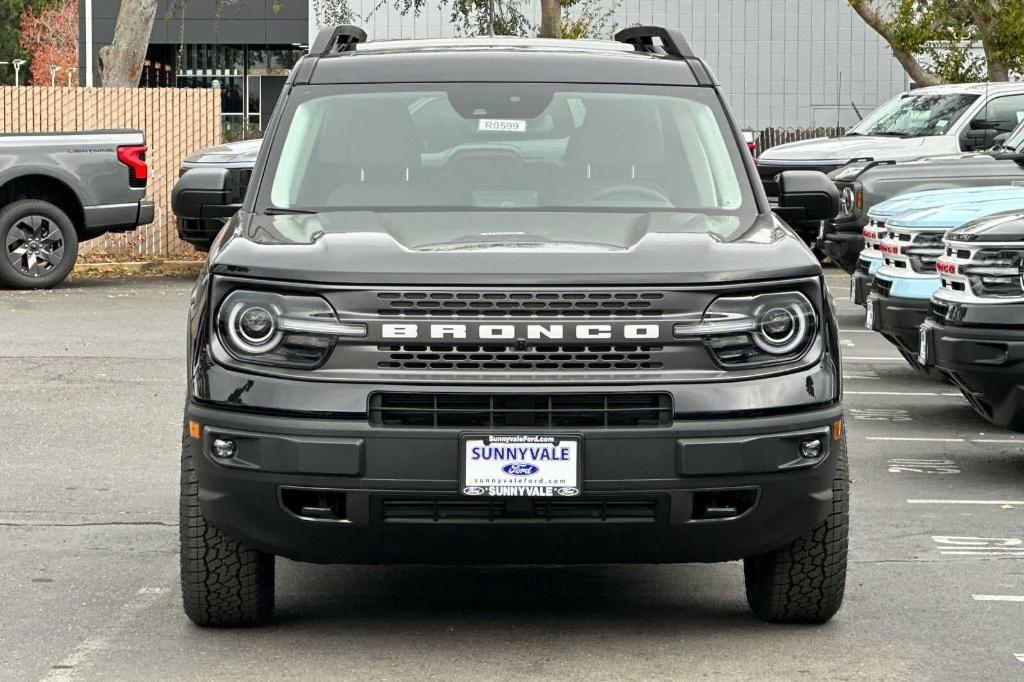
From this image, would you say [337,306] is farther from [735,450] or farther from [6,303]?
[6,303]

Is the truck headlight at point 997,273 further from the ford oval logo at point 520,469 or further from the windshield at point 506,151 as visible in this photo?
the ford oval logo at point 520,469

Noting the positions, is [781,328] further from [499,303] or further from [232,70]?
[232,70]

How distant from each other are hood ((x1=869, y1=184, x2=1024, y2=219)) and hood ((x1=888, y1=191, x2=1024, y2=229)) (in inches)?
1.9

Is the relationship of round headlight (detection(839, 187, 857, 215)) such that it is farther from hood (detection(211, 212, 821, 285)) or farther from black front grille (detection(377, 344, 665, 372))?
black front grille (detection(377, 344, 665, 372))

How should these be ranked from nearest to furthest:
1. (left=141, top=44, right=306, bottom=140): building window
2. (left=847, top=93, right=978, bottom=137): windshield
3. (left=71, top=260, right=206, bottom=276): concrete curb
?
(left=847, top=93, right=978, bottom=137): windshield
(left=71, top=260, right=206, bottom=276): concrete curb
(left=141, top=44, right=306, bottom=140): building window

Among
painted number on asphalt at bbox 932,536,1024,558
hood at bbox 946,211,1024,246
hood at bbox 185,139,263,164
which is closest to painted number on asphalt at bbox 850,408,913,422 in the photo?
hood at bbox 946,211,1024,246

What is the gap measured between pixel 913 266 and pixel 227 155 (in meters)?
9.79

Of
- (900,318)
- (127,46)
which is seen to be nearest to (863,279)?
(900,318)

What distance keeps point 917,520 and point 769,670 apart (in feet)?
8.41

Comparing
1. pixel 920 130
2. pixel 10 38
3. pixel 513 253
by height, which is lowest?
pixel 513 253

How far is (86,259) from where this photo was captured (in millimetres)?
21406

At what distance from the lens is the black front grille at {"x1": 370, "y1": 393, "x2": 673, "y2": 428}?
5.22 meters

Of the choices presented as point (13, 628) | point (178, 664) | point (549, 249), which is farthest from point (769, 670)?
point (13, 628)

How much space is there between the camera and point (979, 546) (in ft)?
23.8
